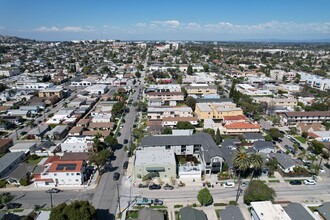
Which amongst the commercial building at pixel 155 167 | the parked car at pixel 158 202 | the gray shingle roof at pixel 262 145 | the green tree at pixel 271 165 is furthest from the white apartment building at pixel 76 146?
the green tree at pixel 271 165

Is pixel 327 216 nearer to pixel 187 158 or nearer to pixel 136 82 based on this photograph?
pixel 187 158

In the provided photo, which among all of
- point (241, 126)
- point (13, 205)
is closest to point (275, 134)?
point (241, 126)

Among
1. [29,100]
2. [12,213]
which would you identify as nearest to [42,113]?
[29,100]

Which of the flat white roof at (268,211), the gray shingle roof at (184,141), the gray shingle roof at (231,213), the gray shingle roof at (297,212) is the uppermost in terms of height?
the gray shingle roof at (184,141)

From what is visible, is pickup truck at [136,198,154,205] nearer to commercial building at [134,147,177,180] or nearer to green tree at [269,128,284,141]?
commercial building at [134,147,177,180]

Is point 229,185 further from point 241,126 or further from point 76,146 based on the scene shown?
point 76,146

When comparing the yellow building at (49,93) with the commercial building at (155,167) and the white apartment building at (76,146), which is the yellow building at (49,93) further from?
the commercial building at (155,167)

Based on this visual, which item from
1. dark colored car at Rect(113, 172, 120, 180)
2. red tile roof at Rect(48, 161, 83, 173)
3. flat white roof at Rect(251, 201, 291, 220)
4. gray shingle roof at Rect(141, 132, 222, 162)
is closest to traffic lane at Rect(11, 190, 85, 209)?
red tile roof at Rect(48, 161, 83, 173)
